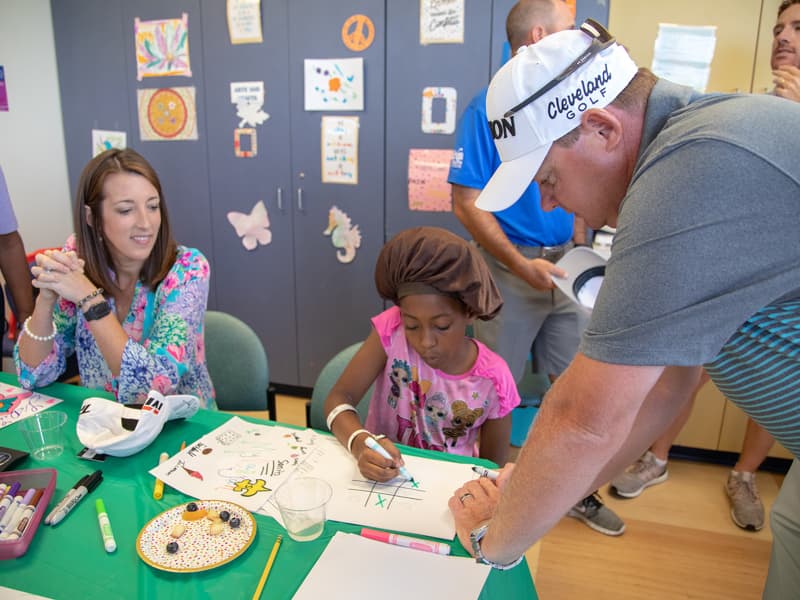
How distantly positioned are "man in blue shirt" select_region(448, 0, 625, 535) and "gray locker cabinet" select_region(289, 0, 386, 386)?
2.75 ft

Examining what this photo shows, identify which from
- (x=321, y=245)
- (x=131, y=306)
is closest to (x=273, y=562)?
(x=131, y=306)

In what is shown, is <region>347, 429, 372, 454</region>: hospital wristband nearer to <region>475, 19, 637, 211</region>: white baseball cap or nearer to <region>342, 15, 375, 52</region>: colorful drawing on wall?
<region>475, 19, 637, 211</region>: white baseball cap

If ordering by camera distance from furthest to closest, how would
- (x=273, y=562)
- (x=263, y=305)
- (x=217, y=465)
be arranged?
1. (x=263, y=305)
2. (x=217, y=465)
3. (x=273, y=562)

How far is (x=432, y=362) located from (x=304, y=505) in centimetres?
57

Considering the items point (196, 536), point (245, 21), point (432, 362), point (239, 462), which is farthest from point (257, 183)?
point (196, 536)

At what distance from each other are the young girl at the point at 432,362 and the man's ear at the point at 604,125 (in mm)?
619

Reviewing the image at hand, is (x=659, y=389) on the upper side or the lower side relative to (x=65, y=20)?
lower

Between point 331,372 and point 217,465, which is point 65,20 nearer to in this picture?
point 331,372

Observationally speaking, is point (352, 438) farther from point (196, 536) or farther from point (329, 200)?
point (329, 200)

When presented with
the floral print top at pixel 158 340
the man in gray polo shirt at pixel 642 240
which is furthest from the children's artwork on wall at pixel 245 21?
the man in gray polo shirt at pixel 642 240

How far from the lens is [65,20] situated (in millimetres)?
3438

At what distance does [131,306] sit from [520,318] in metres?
1.44

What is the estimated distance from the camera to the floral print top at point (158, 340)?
1.50 meters

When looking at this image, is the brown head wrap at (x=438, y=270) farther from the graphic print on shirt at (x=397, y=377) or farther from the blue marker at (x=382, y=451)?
the blue marker at (x=382, y=451)
